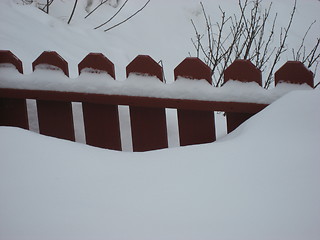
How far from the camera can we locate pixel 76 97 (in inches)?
79.0

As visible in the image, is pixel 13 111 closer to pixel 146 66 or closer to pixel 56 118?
pixel 56 118

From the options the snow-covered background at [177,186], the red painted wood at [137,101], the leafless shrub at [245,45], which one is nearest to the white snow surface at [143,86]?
the red painted wood at [137,101]

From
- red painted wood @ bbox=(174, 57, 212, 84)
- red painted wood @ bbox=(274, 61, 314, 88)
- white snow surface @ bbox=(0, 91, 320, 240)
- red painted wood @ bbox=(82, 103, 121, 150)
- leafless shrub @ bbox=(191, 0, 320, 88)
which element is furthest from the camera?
leafless shrub @ bbox=(191, 0, 320, 88)

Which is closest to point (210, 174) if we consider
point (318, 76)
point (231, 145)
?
point (231, 145)

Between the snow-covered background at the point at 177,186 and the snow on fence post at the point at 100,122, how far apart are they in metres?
0.52

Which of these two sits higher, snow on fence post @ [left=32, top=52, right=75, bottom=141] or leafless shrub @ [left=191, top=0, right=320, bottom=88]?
leafless shrub @ [left=191, top=0, right=320, bottom=88]

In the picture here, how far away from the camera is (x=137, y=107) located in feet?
6.57

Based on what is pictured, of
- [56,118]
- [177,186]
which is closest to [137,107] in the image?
[56,118]

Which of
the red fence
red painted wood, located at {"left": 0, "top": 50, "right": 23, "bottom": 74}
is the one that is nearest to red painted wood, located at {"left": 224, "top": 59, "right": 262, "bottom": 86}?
the red fence

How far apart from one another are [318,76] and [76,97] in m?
3.56

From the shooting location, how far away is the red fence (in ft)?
5.97

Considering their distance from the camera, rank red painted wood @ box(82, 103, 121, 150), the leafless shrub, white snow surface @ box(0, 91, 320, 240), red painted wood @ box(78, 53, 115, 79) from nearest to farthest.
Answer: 1. white snow surface @ box(0, 91, 320, 240)
2. red painted wood @ box(78, 53, 115, 79)
3. red painted wood @ box(82, 103, 121, 150)
4. the leafless shrub

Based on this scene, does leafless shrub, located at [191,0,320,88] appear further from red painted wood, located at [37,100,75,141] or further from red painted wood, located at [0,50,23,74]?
red painted wood, located at [0,50,23,74]

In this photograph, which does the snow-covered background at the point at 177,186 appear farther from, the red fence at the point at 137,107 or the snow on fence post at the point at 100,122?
the snow on fence post at the point at 100,122
